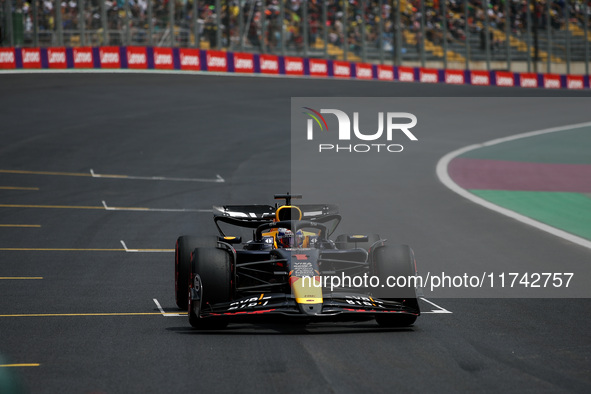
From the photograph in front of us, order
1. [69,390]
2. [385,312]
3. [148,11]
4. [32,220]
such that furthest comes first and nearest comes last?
1. [148,11]
2. [32,220]
3. [385,312]
4. [69,390]

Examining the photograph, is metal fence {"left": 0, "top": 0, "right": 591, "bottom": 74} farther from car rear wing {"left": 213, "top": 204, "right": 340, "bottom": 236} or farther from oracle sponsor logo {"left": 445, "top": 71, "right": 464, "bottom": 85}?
car rear wing {"left": 213, "top": 204, "right": 340, "bottom": 236}

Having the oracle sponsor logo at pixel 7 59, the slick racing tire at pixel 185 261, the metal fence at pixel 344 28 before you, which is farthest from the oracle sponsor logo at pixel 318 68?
the slick racing tire at pixel 185 261

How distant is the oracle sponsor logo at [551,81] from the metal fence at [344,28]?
3187 millimetres

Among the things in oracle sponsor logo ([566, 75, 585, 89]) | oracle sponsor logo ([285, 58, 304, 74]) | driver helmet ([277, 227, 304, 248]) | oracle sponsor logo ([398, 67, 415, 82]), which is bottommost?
oracle sponsor logo ([566, 75, 585, 89])

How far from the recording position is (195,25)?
4794 cm

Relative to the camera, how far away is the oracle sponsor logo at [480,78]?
53188 mm

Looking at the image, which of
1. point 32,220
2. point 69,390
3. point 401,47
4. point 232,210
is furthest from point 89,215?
point 401,47

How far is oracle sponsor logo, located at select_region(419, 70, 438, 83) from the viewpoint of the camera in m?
52.2

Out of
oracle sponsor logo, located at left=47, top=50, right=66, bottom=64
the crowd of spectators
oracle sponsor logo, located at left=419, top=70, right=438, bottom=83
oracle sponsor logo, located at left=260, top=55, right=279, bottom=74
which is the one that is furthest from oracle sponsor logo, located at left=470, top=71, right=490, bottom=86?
oracle sponsor logo, located at left=47, top=50, right=66, bottom=64

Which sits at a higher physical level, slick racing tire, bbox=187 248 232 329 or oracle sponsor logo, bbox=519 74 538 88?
slick racing tire, bbox=187 248 232 329

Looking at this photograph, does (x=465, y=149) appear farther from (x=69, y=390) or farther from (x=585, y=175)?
(x=69, y=390)

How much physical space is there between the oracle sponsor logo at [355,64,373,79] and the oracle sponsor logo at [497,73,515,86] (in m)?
7.42

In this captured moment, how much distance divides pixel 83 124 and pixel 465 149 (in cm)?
1242

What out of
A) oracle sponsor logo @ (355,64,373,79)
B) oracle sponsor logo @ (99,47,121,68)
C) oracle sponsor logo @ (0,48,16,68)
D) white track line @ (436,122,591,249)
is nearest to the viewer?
white track line @ (436,122,591,249)
